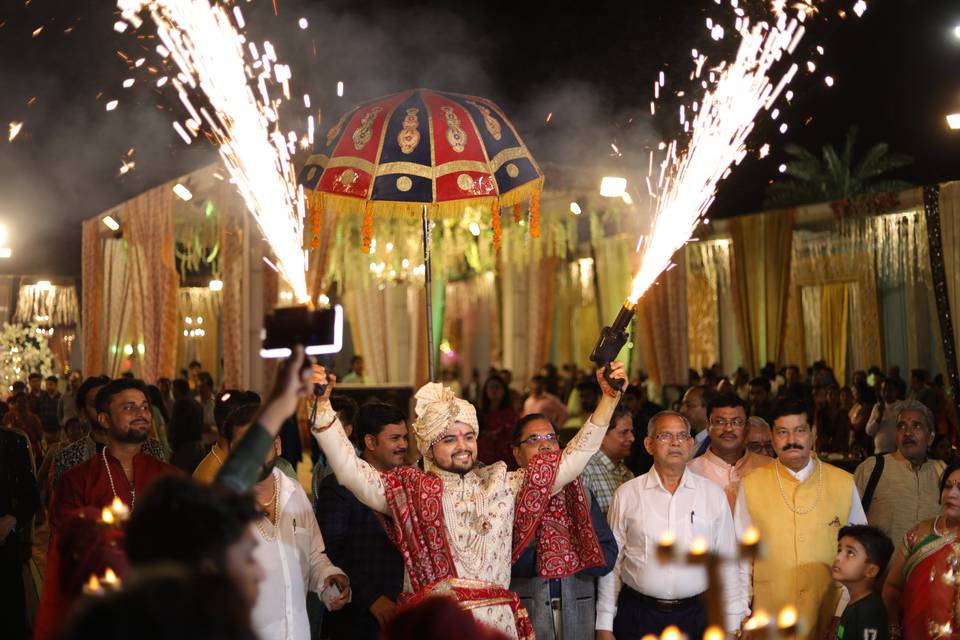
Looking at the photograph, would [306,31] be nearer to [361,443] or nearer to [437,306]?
[361,443]

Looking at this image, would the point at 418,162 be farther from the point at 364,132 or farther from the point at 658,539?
the point at 658,539

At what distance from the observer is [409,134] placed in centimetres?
568

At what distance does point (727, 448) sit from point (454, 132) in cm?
212

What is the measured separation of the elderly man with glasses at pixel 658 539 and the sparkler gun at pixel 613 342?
0.76 metres

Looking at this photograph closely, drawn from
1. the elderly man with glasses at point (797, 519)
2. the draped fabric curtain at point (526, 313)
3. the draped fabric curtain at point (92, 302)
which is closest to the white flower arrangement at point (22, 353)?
the draped fabric curtain at point (92, 302)

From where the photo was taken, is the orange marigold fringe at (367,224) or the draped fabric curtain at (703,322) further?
the draped fabric curtain at (703,322)

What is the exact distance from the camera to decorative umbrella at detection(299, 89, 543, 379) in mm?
5664

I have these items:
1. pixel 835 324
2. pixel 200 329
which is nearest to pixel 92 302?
pixel 200 329

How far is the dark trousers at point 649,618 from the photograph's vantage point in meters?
4.46

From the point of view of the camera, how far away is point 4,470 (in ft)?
17.9

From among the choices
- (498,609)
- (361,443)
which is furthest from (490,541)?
(361,443)

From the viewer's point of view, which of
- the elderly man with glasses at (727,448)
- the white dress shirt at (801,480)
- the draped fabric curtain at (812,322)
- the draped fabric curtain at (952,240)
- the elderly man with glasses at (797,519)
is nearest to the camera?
the elderly man with glasses at (797,519)

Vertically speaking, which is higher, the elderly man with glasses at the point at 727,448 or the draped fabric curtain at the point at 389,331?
the draped fabric curtain at the point at 389,331

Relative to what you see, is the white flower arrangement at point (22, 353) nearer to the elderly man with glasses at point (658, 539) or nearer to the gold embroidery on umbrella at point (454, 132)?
the gold embroidery on umbrella at point (454, 132)
